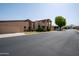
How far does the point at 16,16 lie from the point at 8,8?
2.14 ft

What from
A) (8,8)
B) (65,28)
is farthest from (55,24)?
(8,8)

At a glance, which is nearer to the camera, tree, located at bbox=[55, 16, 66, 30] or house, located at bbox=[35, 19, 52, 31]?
tree, located at bbox=[55, 16, 66, 30]

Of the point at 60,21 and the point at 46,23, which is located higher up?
the point at 60,21

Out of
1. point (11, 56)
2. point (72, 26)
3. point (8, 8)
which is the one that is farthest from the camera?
point (72, 26)

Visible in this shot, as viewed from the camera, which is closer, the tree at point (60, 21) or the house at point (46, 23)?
the tree at point (60, 21)

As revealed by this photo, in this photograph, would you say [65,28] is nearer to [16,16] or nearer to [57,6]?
[57,6]

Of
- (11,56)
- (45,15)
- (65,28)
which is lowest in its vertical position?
(11,56)

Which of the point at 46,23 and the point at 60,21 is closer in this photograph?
the point at 60,21

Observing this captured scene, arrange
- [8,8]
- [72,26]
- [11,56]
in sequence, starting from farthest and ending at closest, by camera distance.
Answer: [72,26] < [8,8] < [11,56]

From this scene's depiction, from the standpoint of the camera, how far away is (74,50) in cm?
845
